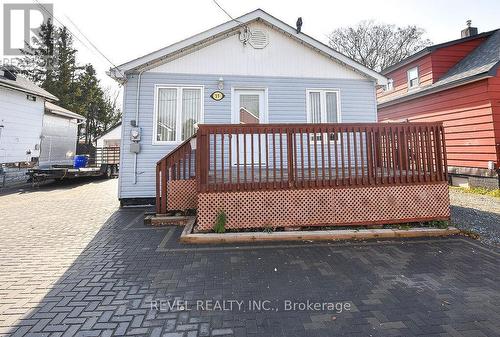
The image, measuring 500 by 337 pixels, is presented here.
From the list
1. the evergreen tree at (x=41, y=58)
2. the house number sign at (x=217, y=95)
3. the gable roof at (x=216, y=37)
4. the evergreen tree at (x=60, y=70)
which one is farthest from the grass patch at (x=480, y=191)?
the evergreen tree at (x=41, y=58)

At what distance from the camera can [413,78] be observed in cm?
1393

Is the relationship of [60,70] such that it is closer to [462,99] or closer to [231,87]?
[231,87]

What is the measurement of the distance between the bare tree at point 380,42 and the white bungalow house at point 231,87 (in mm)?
21092

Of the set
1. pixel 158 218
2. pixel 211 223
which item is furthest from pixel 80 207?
pixel 211 223

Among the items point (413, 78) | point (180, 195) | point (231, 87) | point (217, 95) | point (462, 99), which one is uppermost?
point (413, 78)

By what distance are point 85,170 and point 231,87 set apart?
10.0 meters

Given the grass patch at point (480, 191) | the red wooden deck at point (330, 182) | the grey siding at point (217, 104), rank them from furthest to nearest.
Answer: the grass patch at point (480, 191) → the grey siding at point (217, 104) → the red wooden deck at point (330, 182)

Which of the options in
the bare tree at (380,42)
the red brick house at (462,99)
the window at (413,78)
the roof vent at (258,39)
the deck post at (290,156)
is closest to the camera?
the deck post at (290,156)

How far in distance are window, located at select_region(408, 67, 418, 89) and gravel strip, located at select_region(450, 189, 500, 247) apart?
731cm

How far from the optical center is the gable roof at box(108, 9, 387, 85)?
23.5 feet

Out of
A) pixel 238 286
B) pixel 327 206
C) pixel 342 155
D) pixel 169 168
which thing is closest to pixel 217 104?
pixel 169 168

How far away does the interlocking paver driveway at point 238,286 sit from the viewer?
2.38 meters

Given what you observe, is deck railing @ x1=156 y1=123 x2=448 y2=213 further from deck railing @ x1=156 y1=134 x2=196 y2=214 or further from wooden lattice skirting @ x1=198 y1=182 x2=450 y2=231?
deck railing @ x1=156 y1=134 x2=196 y2=214

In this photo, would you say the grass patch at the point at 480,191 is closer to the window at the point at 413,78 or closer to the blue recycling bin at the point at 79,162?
the window at the point at 413,78
